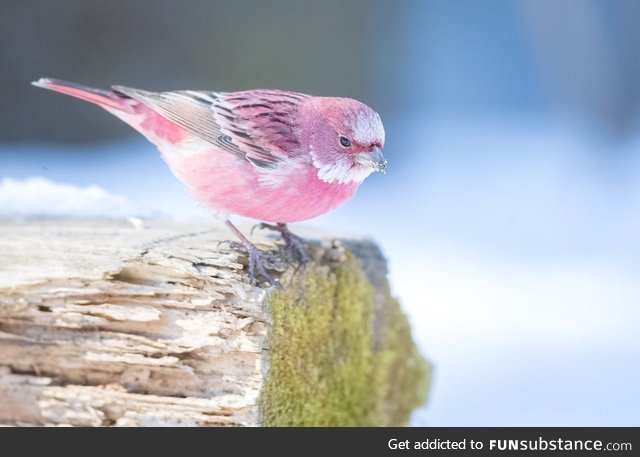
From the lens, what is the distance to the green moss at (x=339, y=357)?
1766 mm

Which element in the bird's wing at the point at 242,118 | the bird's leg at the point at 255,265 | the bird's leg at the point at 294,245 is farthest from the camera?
the bird's leg at the point at 294,245

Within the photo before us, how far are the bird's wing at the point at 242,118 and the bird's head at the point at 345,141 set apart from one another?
72mm

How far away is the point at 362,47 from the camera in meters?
4.32

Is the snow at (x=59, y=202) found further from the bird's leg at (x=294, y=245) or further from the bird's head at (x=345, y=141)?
the bird's head at (x=345, y=141)

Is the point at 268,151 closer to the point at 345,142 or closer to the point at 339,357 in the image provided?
the point at 345,142

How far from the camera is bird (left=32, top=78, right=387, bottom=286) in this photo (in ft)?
5.85

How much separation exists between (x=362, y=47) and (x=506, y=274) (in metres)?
1.61

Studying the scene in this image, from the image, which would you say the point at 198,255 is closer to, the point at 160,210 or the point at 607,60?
the point at 160,210

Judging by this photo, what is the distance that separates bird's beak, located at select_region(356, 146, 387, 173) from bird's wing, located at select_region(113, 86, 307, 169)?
→ 17 cm

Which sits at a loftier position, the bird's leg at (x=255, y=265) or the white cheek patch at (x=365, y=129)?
the white cheek patch at (x=365, y=129)
